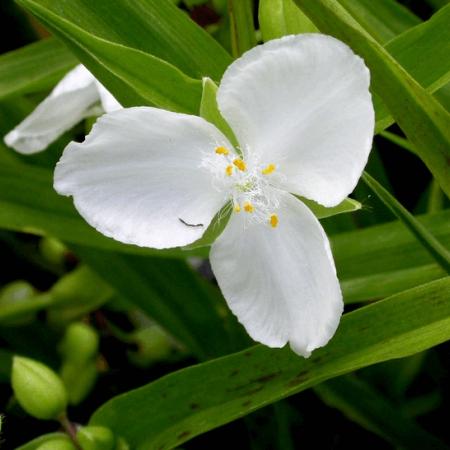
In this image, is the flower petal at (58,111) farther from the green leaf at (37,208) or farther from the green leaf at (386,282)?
the green leaf at (386,282)

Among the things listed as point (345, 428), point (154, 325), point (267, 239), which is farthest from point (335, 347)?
point (154, 325)

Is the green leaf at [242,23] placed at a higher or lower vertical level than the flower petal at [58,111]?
higher

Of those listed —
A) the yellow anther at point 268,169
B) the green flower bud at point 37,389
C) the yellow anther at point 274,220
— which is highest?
the yellow anther at point 268,169

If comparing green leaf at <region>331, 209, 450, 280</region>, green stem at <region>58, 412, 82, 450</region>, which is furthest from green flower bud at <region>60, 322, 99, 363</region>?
green leaf at <region>331, 209, 450, 280</region>

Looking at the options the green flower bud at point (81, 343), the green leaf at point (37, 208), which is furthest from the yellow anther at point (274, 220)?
the green flower bud at point (81, 343)

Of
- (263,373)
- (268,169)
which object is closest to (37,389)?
(263,373)

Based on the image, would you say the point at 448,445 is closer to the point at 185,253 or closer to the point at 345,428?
the point at 345,428
